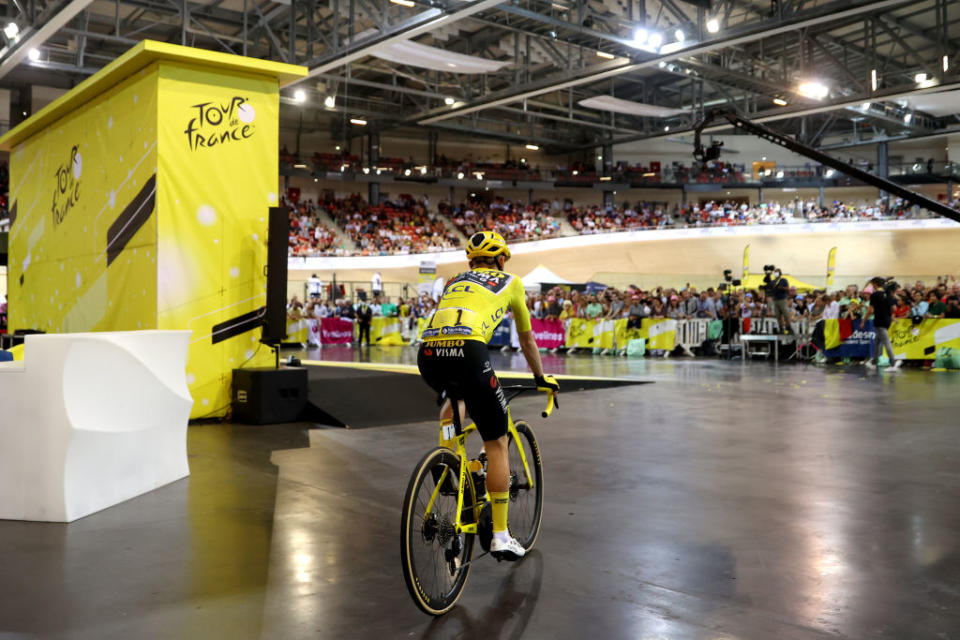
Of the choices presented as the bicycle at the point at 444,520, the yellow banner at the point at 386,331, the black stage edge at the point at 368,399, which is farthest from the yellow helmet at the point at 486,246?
the yellow banner at the point at 386,331

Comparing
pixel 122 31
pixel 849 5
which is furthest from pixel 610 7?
pixel 122 31

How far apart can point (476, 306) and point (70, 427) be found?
2697mm

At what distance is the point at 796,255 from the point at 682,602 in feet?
129

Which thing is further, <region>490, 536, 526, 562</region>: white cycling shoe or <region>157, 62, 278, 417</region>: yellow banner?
<region>157, 62, 278, 417</region>: yellow banner

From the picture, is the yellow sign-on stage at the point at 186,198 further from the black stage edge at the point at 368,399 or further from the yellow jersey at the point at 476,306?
the yellow jersey at the point at 476,306

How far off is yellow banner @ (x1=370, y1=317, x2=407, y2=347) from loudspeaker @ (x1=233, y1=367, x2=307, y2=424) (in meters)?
→ 16.0

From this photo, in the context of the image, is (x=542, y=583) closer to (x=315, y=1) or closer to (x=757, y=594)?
(x=757, y=594)

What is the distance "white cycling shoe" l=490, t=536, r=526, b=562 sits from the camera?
3.41 metres

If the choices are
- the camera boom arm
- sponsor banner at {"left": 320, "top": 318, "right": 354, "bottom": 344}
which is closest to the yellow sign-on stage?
the camera boom arm

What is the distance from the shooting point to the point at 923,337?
14492 millimetres

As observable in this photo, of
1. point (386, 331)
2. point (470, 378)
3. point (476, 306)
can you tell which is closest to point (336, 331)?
point (386, 331)

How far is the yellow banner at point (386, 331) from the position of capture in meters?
24.3

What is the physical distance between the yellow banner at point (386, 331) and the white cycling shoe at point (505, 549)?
2096 cm

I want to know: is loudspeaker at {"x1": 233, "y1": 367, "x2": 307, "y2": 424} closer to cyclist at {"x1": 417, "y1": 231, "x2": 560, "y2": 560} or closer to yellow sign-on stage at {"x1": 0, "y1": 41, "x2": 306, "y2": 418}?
yellow sign-on stage at {"x1": 0, "y1": 41, "x2": 306, "y2": 418}
